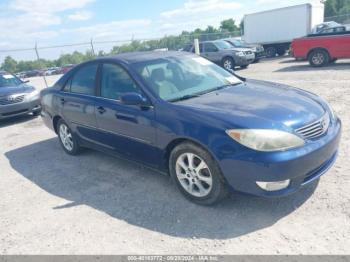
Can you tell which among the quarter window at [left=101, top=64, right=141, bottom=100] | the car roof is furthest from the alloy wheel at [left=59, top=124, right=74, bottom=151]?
the car roof

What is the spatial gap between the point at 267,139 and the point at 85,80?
3129 millimetres

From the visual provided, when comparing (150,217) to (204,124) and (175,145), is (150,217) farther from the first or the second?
(204,124)

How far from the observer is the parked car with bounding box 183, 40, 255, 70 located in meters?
16.2

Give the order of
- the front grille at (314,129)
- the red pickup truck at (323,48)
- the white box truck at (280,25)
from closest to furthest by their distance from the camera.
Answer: the front grille at (314,129)
the red pickup truck at (323,48)
the white box truck at (280,25)

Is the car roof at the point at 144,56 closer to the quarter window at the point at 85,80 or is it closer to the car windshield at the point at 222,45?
the quarter window at the point at 85,80

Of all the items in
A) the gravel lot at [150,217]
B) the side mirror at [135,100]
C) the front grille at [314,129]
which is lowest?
the gravel lot at [150,217]

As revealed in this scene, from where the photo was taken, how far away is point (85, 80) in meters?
5.07

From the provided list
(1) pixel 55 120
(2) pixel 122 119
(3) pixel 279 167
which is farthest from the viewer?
(1) pixel 55 120

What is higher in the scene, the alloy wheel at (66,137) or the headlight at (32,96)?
the headlight at (32,96)

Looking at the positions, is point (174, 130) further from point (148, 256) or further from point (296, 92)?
point (296, 92)

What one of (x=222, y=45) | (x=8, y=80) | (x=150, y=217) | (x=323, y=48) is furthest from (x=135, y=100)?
(x=222, y=45)

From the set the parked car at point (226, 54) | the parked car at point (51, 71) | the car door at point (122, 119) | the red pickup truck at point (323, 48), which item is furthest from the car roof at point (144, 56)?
the parked car at point (51, 71)

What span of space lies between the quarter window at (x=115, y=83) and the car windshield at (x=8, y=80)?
261 inches

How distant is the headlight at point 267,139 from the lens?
3.03m
